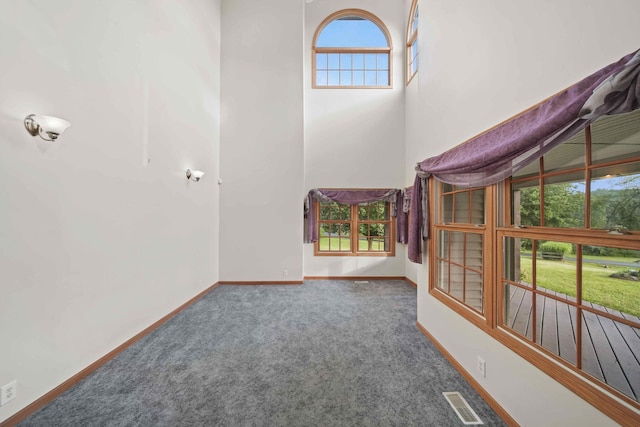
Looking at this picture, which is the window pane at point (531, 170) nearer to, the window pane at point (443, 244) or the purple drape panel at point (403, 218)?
the window pane at point (443, 244)

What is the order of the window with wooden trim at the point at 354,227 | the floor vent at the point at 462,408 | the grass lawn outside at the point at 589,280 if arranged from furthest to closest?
the window with wooden trim at the point at 354,227, the floor vent at the point at 462,408, the grass lawn outside at the point at 589,280

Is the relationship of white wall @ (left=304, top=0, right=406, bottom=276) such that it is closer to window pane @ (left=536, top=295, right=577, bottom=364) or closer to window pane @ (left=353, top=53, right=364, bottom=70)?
window pane @ (left=353, top=53, right=364, bottom=70)

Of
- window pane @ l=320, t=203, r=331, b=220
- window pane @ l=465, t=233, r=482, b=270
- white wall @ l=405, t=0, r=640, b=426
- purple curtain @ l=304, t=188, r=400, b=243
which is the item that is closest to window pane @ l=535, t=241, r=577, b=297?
white wall @ l=405, t=0, r=640, b=426

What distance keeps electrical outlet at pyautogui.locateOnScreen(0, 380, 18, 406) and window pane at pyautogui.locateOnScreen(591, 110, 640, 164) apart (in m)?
3.60

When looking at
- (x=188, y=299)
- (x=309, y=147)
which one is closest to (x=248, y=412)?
(x=188, y=299)

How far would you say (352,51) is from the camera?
17.4ft

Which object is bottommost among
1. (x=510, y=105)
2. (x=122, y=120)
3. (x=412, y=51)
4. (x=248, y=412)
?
(x=248, y=412)

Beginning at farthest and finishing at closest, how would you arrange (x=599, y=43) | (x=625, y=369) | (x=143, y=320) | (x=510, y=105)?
(x=143, y=320)
(x=625, y=369)
(x=510, y=105)
(x=599, y=43)

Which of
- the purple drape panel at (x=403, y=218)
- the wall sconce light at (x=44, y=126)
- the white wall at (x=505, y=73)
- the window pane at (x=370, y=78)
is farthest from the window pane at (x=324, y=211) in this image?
the wall sconce light at (x=44, y=126)

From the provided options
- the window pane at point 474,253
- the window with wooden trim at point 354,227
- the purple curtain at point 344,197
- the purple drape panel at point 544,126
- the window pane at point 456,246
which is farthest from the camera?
the window with wooden trim at point 354,227

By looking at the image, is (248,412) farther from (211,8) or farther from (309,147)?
(211,8)

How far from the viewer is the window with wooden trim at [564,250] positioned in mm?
1147

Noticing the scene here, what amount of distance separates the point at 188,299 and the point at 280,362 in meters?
2.10

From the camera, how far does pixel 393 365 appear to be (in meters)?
2.16
